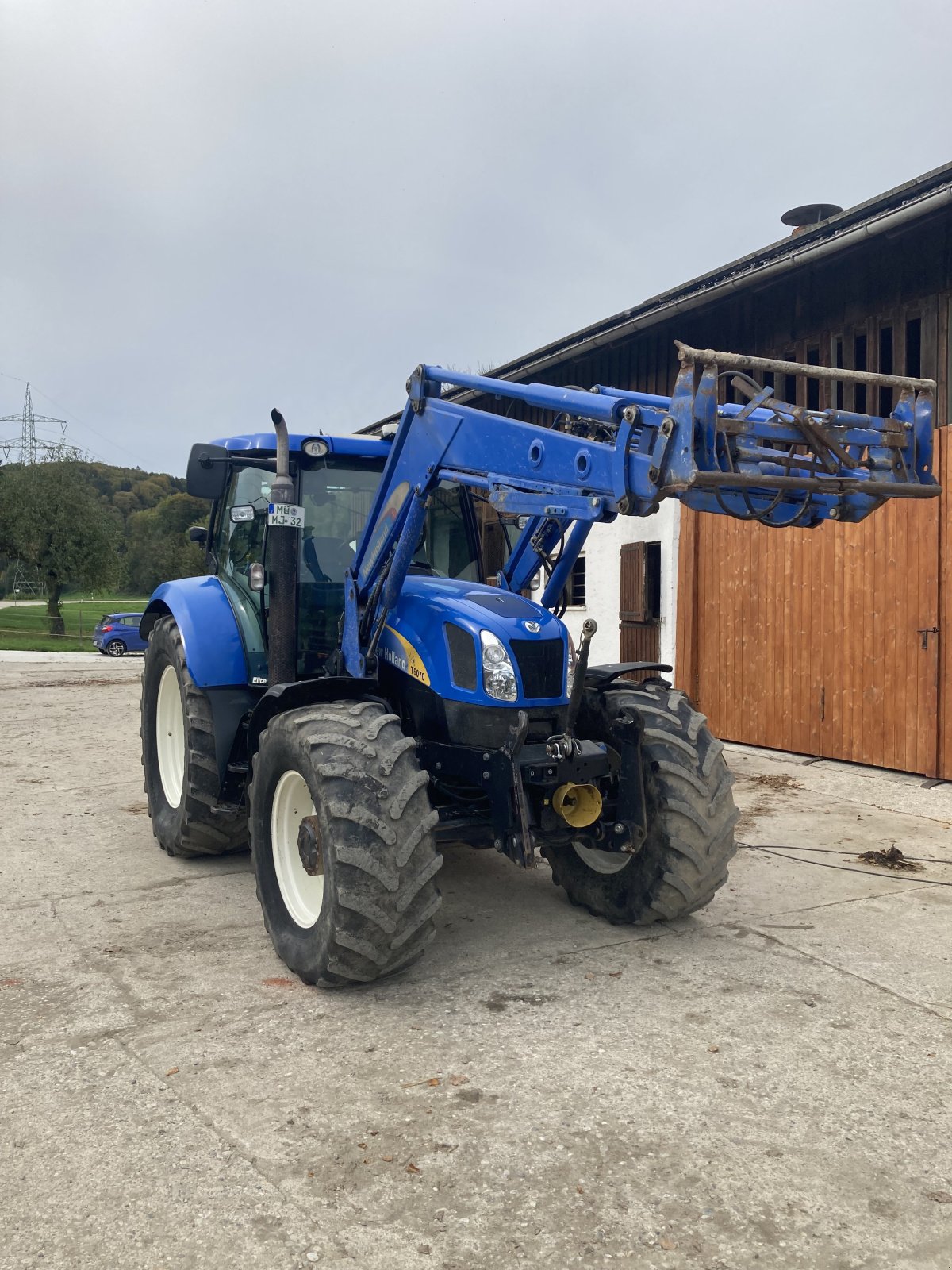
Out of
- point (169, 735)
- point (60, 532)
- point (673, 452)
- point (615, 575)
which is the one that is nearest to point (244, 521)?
point (169, 735)

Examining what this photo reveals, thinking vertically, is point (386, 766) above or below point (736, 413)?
below

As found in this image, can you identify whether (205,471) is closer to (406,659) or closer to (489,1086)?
(406,659)

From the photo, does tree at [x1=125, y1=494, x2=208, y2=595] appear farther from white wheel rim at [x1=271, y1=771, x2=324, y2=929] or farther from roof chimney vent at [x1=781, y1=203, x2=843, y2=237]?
white wheel rim at [x1=271, y1=771, x2=324, y2=929]

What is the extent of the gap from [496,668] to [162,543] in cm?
6288

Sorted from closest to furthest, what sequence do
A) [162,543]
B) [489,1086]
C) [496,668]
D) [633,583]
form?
[489,1086] → [496,668] → [633,583] → [162,543]

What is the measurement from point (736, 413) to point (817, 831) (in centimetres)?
405

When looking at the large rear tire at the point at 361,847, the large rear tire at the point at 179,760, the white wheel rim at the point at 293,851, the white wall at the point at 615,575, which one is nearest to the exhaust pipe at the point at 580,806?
the large rear tire at the point at 361,847

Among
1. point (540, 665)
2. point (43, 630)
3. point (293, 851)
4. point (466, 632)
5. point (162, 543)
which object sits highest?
point (162, 543)

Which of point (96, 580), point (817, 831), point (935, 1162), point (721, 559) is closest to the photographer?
point (935, 1162)

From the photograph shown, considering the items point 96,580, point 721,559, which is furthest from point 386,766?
point 96,580

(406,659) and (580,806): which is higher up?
(406,659)

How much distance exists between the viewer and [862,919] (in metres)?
4.94

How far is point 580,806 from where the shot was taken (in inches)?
167

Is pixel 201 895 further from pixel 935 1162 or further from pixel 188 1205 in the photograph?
pixel 935 1162
